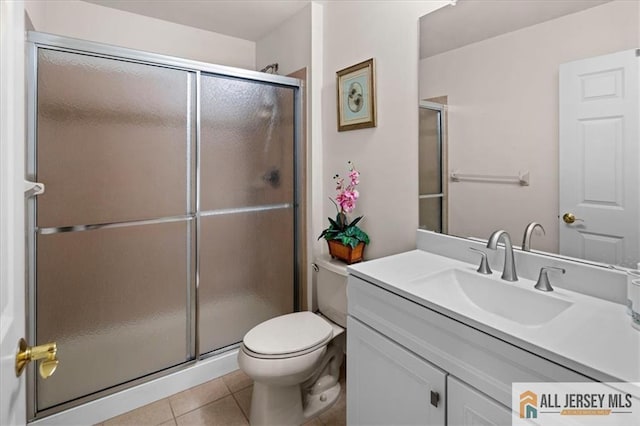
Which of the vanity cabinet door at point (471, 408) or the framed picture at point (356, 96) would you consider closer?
the vanity cabinet door at point (471, 408)

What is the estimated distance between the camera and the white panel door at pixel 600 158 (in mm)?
988

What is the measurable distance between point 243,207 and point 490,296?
1.48 metres

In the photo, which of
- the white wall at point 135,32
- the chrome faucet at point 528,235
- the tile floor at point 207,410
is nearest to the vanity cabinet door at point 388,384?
the tile floor at point 207,410

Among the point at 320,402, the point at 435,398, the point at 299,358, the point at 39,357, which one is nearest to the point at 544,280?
the point at 435,398

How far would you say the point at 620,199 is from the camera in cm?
101

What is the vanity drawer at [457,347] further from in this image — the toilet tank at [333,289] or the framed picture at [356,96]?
the framed picture at [356,96]

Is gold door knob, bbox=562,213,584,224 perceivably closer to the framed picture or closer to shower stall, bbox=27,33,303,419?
the framed picture

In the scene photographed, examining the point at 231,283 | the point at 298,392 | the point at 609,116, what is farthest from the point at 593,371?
the point at 231,283

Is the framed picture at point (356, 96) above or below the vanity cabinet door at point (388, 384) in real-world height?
above

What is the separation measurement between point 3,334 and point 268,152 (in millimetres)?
1773

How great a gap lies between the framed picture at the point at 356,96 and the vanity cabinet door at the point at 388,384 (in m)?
1.14

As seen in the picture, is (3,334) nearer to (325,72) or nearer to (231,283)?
(231,283)

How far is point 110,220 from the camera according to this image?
1.66 m

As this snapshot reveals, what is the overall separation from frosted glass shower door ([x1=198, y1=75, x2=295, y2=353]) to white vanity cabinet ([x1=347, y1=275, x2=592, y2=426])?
1006mm
